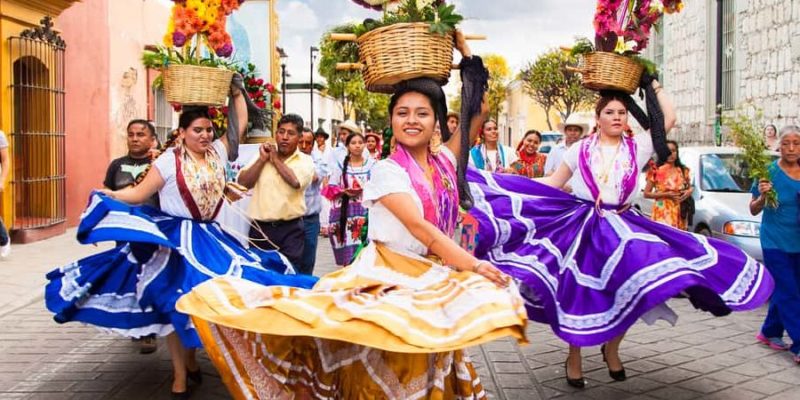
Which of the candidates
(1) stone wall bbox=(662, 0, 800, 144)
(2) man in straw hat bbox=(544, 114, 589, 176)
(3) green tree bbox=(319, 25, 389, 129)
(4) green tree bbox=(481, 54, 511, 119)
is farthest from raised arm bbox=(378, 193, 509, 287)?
(4) green tree bbox=(481, 54, 511, 119)

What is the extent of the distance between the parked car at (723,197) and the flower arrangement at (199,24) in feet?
17.8

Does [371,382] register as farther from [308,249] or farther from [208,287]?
[308,249]

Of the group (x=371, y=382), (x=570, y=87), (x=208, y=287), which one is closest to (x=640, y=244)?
(x=371, y=382)

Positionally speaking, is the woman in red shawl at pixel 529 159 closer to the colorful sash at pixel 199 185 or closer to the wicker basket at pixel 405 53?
the colorful sash at pixel 199 185

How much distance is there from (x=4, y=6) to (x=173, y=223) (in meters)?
8.96

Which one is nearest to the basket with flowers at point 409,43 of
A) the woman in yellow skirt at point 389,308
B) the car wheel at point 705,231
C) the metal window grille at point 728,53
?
the woman in yellow skirt at point 389,308

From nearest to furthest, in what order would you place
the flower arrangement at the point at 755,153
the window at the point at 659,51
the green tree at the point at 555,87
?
the flower arrangement at the point at 755,153 → the window at the point at 659,51 → the green tree at the point at 555,87

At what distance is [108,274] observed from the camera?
217 inches

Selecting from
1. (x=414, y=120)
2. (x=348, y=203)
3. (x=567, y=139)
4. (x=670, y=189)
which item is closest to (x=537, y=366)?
(x=414, y=120)

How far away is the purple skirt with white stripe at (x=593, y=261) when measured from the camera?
195 inches

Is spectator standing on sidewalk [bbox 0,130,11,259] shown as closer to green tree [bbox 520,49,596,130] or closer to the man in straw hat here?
the man in straw hat

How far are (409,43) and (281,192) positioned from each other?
4005 millimetres

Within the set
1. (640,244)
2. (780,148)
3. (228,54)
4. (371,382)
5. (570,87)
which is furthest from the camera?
(570,87)

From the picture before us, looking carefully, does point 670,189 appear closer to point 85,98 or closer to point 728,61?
point 85,98
